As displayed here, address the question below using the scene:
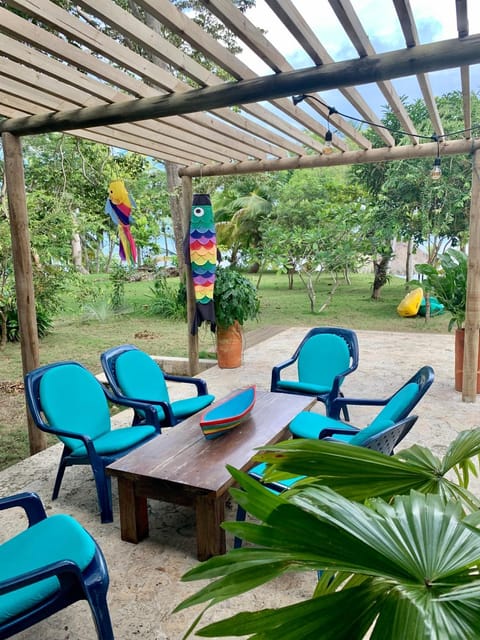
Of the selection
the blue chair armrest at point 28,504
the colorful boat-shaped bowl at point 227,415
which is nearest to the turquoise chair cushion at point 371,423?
the colorful boat-shaped bowl at point 227,415

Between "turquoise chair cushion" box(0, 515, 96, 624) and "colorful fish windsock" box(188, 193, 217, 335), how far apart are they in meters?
3.46

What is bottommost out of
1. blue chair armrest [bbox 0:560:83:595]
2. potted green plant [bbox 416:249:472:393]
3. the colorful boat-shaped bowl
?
blue chair armrest [bbox 0:560:83:595]

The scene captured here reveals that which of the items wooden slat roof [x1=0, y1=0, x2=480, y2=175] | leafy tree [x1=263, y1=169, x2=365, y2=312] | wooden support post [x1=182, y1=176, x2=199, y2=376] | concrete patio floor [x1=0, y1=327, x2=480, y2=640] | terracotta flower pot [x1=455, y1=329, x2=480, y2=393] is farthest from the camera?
leafy tree [x1=263, y1=169, x2=365, y2=312]

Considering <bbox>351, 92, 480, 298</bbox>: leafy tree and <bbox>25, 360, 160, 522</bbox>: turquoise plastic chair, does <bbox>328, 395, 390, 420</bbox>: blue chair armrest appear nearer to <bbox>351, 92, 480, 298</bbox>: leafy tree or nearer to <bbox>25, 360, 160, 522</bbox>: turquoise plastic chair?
<bbox>25, 360, 160, 522</bbox>: turquoise plastic chair

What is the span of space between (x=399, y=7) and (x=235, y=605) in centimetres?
256

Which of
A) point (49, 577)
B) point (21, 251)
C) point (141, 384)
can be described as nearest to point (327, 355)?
point (141, 384)

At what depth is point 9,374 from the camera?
5965 mm

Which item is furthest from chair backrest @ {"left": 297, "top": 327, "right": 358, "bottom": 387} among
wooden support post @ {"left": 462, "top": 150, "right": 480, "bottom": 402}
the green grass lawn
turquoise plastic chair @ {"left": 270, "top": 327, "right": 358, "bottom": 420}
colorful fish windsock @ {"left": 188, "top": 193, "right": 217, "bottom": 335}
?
the green grass lawn

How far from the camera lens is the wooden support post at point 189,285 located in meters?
5.32

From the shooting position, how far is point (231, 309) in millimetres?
5527

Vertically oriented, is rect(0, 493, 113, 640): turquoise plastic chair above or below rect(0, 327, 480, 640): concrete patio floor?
above

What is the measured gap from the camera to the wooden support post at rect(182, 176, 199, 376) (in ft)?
17.5

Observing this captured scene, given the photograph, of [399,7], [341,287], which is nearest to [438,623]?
[399,7]

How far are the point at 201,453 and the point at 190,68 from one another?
6.62 ft
